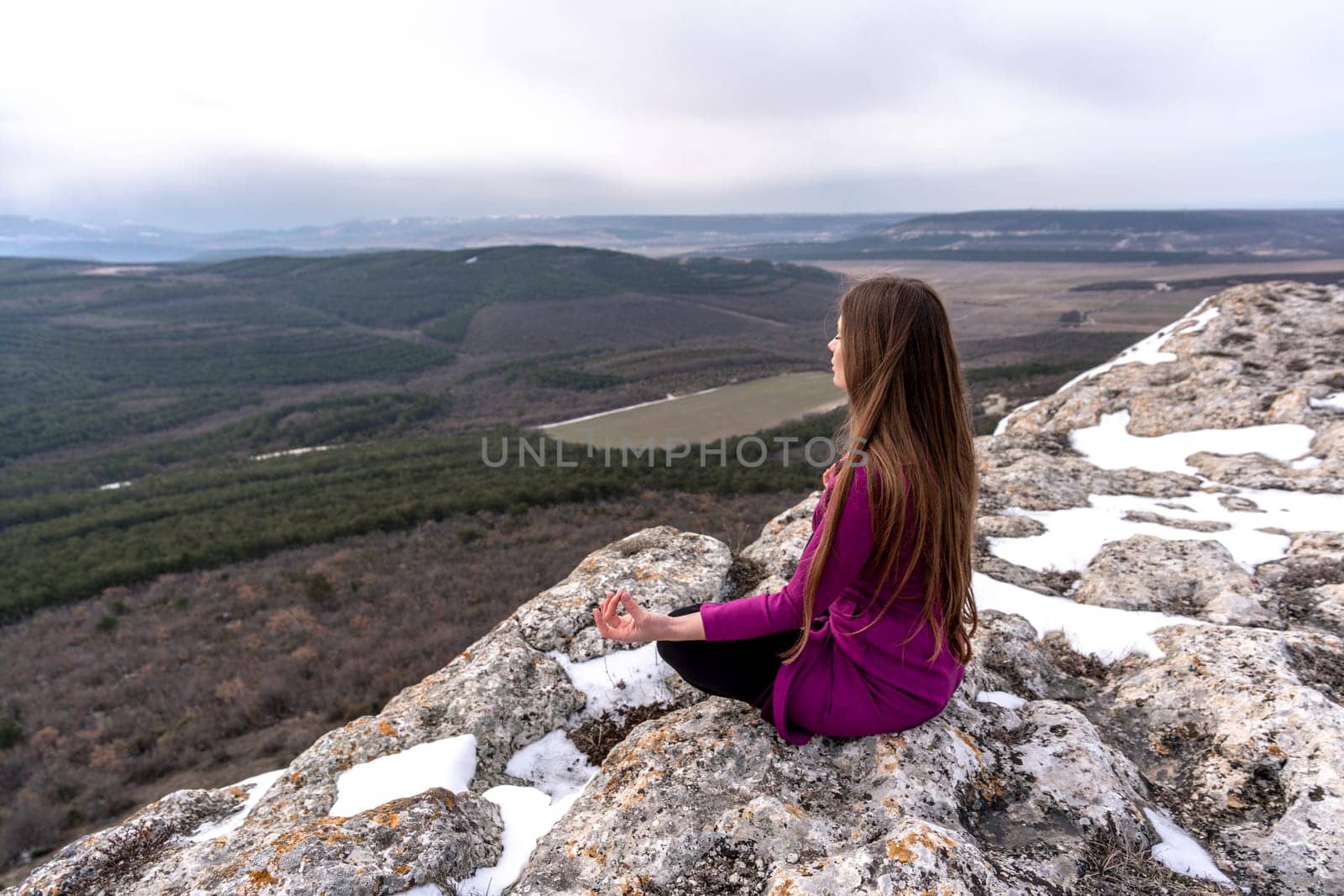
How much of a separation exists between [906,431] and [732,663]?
54.0 inches

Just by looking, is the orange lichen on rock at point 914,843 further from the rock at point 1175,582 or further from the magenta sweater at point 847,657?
the rock at point 1175,582

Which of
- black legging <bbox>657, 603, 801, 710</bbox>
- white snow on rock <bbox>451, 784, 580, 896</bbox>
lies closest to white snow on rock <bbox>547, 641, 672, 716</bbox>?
white snow on rock <bbox>451, 784, 580, 896</bbox>

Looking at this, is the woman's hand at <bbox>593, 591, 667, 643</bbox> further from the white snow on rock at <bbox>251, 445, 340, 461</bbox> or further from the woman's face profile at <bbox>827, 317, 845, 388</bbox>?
the white snow on rock at <bbox>251, 445, 340, 461</bbox>

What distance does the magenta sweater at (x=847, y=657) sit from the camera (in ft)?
8.70

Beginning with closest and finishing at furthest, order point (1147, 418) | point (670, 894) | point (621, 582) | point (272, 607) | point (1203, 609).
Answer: point (670, 894), point (1203, 609), point (621, 582), point (1147, 418), point (272, 607)

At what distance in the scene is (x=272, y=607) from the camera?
68.1ft

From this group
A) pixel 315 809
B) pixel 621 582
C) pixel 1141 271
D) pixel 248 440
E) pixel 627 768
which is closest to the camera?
pixel 627 768

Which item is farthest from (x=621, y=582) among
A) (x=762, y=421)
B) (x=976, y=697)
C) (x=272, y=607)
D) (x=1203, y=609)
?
(x=762, y=421)

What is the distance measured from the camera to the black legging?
9.52ft

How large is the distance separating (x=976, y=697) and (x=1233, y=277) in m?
167

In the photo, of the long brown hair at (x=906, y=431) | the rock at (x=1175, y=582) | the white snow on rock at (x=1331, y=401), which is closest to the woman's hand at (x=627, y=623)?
the long brown hair at (x=906, y=431)

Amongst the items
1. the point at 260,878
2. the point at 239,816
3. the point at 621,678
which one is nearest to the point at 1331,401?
the point at 621,678

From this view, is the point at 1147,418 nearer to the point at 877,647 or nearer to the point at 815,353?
the point at 877,647

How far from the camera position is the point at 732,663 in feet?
9.67
